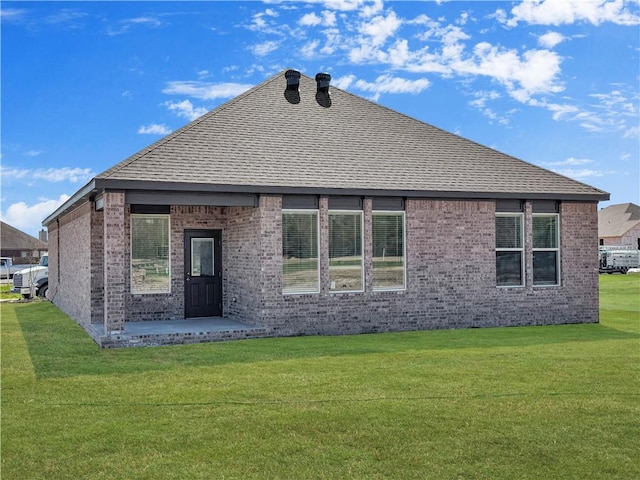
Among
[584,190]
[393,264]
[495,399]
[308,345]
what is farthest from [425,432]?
[584,190]

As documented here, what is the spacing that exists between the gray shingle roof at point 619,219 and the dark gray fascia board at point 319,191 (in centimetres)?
5244

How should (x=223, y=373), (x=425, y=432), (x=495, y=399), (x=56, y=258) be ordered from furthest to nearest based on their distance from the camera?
(x=56, y=258) < (x=223, y=373) < (x=495, y=399) < (x=425, y=432)

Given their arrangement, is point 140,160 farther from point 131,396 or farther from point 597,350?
point 597,350

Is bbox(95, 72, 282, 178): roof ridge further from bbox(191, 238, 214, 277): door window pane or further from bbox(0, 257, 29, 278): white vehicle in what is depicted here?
bbox(0, 257, 29, 278): white vehicle

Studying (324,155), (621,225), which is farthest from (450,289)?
(621,225)

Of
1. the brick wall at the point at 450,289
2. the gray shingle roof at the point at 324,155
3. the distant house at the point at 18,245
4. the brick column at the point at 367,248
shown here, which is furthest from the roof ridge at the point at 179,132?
the distant house at the point at 18,245

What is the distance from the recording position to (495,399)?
790cm

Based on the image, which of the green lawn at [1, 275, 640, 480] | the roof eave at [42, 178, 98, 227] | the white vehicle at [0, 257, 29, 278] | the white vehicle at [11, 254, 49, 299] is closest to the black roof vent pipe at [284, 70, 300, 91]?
the roof eave at [42, 178, 98, 227]

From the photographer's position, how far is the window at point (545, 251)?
16109 millimetres

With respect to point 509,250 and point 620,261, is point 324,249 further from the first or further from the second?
point 620,261

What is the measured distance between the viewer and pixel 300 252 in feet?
46.0

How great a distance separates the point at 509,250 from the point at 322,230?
15.9 ft

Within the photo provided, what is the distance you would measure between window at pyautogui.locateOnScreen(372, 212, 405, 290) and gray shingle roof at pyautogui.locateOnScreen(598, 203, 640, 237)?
2194 inches

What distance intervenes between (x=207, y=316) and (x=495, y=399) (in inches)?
365
